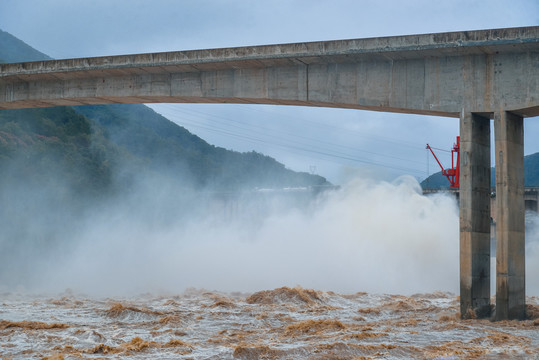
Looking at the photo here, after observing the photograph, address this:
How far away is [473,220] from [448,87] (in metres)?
3.43

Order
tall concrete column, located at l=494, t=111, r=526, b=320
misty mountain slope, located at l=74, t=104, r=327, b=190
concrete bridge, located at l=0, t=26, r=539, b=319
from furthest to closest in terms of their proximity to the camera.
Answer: misty mountain slope, located at l=74, t=104, r=327, b=190 < concrete bridge, located at l=0, t=26, r=539, b=319 < tall concrete column, located at l=494, t=111, r=526, b=320

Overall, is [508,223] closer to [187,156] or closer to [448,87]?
[448,87]

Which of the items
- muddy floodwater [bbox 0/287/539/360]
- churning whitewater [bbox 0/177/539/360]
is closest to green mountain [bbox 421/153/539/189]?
churning whitewater [bbox 0/177/539/360]

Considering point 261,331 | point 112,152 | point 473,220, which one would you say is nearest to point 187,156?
point 112,152

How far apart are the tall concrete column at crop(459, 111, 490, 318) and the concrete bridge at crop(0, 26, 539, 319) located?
0.08 feet

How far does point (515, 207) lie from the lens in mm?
16672

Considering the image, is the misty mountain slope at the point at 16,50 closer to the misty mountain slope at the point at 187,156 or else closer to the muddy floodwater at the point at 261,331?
the misty mountain slope at the point at 187,156

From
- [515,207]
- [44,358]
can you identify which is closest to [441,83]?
[515,207]

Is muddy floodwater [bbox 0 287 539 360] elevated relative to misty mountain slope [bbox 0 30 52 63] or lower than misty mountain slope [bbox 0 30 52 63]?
lower

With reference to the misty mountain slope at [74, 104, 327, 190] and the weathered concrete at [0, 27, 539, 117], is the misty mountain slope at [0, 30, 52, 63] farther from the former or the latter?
the weathered concrete at [0, 27, 539, 117]

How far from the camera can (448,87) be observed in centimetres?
1727

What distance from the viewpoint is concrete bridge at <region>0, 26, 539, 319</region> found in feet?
53.8

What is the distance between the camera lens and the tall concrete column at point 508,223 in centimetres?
1623

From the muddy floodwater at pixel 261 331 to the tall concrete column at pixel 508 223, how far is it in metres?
0.58
